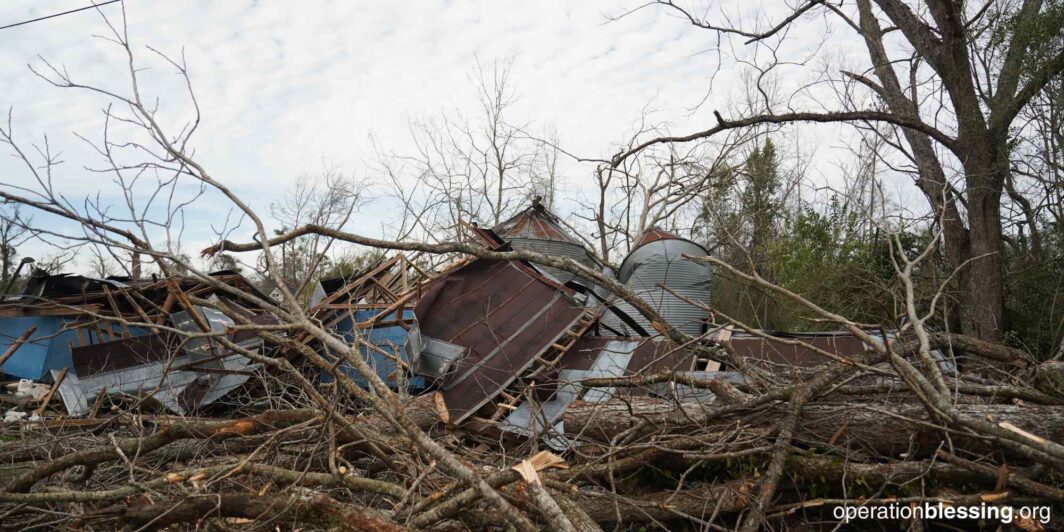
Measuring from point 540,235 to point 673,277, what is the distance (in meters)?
2.57

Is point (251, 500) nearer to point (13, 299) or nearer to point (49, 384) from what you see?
point (49, 384)

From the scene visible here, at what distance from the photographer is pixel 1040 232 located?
969 centimetres

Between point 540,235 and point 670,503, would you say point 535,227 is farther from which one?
point 670,503

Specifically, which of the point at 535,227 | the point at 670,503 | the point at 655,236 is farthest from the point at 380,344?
the point at 655,236

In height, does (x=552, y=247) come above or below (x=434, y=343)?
above

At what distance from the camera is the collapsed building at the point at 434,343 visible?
19.7ft

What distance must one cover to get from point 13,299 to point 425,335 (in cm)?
550

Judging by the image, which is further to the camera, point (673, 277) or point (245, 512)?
point (673, 277)

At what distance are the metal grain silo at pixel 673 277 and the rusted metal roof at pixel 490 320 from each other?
2525 mm

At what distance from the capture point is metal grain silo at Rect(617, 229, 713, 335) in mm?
9273

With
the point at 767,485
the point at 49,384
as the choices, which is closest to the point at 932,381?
the point at 767,485

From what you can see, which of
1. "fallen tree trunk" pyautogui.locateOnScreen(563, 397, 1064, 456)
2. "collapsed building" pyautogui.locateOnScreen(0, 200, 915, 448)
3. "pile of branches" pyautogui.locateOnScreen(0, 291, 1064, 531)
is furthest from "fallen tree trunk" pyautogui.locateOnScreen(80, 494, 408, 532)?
"fallen tree trunk" pyautogui.locateOnScreen(563, 397, 1064, 456)

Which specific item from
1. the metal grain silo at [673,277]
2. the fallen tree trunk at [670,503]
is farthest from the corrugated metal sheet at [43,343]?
the fallen tree trunk at [670,503]

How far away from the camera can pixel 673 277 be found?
Result: 959 centimetres
